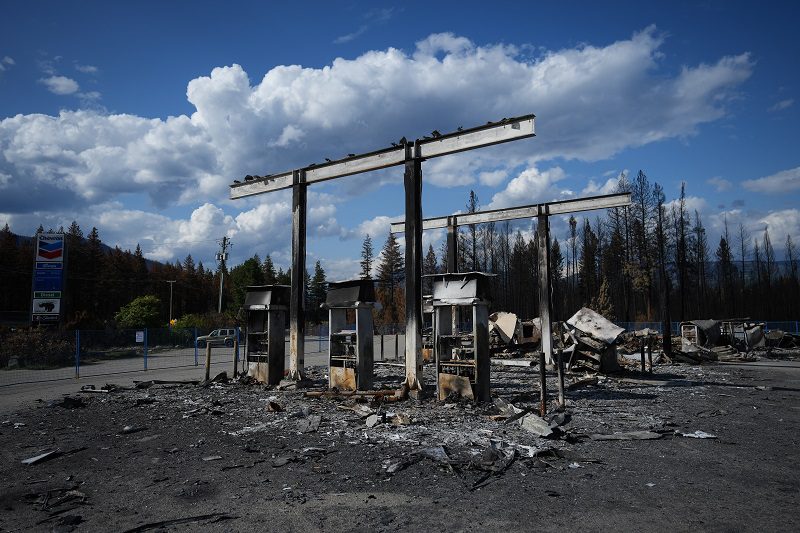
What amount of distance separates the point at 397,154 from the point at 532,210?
899cm

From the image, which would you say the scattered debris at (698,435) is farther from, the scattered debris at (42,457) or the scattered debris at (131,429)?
the scattered debris at (42,457)

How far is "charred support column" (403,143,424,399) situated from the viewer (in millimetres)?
12180

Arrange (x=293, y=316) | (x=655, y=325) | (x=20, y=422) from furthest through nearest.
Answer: (x=655, y=325)
(x=293, y=316)
(x=20, y=422)

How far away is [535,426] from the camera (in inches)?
337

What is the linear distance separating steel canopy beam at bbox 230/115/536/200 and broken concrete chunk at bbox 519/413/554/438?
638cm

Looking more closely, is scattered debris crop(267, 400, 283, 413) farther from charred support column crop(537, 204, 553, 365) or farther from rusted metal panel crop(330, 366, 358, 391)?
charred support column crop(537, 204, 553, 365)

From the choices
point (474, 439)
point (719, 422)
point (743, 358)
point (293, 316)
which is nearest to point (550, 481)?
point (474, 439)

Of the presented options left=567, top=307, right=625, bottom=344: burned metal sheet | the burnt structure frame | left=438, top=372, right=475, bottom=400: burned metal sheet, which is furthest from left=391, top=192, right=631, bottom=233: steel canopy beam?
left=438, top=372, right=475, bottom=400: burned metal sheet

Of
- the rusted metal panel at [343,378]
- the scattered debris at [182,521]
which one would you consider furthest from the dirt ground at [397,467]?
the rusted metal panel at [343,378]

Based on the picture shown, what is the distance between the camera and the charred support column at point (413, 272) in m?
12.2

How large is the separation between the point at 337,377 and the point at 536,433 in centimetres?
653

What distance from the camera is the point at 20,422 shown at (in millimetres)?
10305

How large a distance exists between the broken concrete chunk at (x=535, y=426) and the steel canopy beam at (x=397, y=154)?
6385mm

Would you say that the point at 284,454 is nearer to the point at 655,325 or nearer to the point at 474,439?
the point at 474,439
